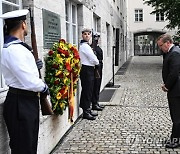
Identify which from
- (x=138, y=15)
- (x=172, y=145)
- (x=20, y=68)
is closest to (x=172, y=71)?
(x=172, y=145)

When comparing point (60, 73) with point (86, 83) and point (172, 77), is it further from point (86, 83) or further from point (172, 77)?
point (86, 83)

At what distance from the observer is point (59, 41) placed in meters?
5.71

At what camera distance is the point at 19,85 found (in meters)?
3.36

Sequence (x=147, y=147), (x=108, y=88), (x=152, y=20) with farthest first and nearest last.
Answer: (x=152, y=20) → (x=108, y=88) → (x=147, y=147)

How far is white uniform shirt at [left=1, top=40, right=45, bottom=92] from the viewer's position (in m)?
3.23

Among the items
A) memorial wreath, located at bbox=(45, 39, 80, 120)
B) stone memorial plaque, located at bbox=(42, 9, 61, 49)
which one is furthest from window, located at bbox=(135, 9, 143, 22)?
memorial wreath, located at bbox=(45, 39, 80, 120)

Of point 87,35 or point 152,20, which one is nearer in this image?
point 87,35

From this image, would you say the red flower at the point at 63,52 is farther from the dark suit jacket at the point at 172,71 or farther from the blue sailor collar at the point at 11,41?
the blue sailor collar at the point at 11,41

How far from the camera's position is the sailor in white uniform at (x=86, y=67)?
7.36 m

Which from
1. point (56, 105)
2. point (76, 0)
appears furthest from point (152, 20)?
point (56, 105)

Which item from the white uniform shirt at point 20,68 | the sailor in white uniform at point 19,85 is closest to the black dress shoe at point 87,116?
the sailor in white uniform at point 19,85

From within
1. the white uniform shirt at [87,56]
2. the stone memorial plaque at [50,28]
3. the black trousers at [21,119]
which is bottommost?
the black trousers at [21,119]

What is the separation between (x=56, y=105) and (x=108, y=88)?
814 cm

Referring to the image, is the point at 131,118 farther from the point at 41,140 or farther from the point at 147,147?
the point at 41,140
